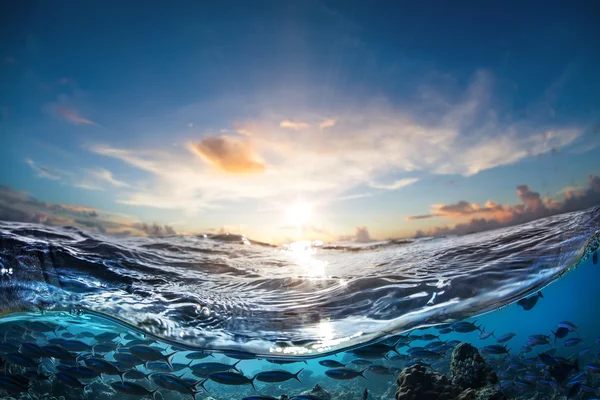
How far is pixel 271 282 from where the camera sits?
10.3m

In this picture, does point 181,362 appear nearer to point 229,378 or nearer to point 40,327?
point 40,327

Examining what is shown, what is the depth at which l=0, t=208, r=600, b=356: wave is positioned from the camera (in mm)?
9594

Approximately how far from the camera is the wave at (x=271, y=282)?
Answer: 959 centimetres

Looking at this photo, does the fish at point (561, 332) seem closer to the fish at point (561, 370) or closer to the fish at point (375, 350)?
the fish at point (561, 370)

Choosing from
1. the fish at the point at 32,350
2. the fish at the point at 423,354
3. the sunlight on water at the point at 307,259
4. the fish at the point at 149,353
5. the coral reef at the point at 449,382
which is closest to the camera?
the coral reef at the point at 449,382

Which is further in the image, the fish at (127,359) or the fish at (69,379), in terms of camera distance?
the fish at (127,359)

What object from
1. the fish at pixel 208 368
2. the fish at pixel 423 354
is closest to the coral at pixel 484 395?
the fish at pixel 423 354

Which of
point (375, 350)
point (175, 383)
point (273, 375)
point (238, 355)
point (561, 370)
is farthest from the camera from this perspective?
point (238, 355)

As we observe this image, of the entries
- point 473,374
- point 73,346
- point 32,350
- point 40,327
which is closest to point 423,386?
point 473,374

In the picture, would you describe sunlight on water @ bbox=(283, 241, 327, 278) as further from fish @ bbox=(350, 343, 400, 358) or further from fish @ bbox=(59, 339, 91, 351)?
fish @ bbox=(59, 339, 91, 351)

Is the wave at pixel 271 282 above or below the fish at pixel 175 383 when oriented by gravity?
above

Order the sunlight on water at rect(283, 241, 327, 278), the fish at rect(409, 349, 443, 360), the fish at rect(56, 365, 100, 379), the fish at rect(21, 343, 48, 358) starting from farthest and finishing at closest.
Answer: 1. the sunlight on water at rect(283, 241, 327, 278)
2. the fish at rect(409, 349, 443, 360)
3. the fish at rect(21, 343, 48, 358)
4. the fish at rect(56, 365, 100, 379)

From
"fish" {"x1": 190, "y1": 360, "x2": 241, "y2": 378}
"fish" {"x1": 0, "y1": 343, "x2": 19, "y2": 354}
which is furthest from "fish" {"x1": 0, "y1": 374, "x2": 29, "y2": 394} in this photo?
"fish" {"x1": 190, "y1": 360, "x2": 241, "y2": 378}

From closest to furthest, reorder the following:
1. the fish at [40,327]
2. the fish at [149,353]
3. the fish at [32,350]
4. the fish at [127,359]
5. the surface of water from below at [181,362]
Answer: the surface of water from below at [181,362] → the fish at [149,353] → the fish at [32,350] → the fish at [127,359] → the fish at [40,327]
